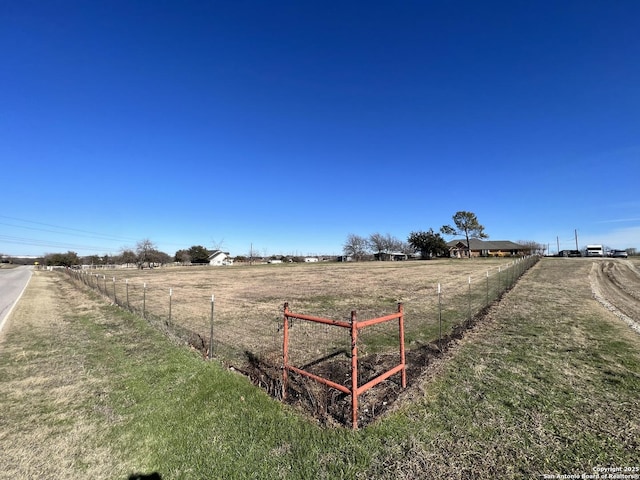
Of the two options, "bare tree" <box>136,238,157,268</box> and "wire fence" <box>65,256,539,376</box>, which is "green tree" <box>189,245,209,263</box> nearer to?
"bare tree" <box>136,238,157,268</box>

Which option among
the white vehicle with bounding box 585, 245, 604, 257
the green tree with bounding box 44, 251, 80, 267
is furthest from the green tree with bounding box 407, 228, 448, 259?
the green tree with bounding box 44, 251, 80, 267

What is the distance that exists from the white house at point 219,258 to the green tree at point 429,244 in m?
61.9

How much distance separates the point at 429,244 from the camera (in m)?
81.3

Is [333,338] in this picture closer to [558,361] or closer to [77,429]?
[558,361]

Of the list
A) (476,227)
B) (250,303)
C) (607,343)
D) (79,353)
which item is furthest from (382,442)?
(476,227)

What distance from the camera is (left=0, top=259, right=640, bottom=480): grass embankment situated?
10.7ft

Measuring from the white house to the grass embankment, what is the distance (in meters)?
105

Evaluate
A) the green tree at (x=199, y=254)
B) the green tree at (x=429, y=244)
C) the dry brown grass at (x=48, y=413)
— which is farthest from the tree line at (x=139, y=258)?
the dry brown grass at (x=48, y=413)

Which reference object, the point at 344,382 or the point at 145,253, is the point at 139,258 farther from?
the point at 344,382

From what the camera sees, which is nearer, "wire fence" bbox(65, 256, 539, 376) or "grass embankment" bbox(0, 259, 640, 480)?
"grass embankment" bbox(0, 259, 640, 480)

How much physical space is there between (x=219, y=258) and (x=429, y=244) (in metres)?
72.7

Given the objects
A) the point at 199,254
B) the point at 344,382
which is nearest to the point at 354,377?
the point at 344,382

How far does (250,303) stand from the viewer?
1497 centimetres

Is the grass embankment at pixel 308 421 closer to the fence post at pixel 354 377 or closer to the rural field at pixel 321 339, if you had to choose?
the fence post at pixel 354 377
